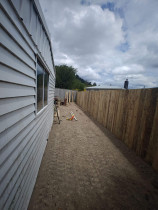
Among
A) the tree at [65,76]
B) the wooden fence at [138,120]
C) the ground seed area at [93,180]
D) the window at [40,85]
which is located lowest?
the ground seed area at [93,180]

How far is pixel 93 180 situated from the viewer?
2066mm

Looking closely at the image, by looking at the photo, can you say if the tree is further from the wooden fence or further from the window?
the window

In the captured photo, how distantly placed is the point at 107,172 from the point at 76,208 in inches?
41.9

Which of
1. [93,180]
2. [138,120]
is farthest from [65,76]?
[93,180]

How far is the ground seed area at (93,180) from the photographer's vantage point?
1635 mm

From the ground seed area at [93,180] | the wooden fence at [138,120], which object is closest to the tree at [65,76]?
the wooden fence at [138,120]

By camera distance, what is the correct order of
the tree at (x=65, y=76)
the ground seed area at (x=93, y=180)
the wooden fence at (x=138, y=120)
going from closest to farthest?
the ground seed area at (x=93, y=180) < the wooden fence at (x=138, y=120) < the tree at (x=65, y=76)

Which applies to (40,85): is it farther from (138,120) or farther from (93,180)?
(138,120)

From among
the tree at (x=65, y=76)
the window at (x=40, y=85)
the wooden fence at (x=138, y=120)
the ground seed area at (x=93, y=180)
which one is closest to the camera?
the ground seed area at (x=93, y=180)

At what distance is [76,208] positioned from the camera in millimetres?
1551

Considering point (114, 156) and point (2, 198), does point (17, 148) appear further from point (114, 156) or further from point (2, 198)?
point (114, 156)

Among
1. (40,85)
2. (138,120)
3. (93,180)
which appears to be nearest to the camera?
(93,180)

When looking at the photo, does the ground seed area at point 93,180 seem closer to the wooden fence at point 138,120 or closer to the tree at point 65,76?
the wooden fence at point 138,120

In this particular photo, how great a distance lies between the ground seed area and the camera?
1.63 m
